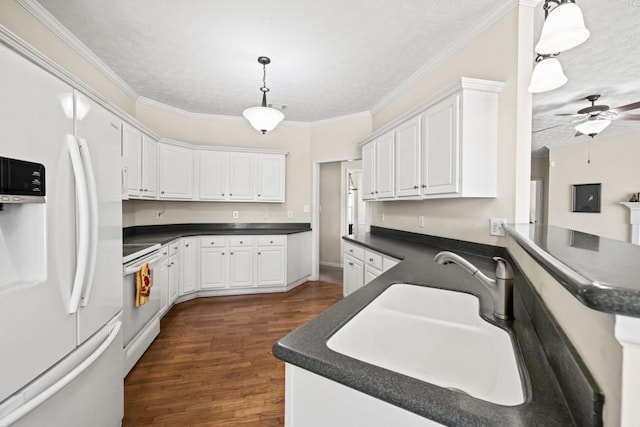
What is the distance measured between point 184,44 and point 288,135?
93.7 inches

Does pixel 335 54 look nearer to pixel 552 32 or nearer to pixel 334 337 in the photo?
pixel 552 32

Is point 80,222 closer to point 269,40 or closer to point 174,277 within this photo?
point 269,40

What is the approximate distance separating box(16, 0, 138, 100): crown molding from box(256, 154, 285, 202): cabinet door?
1.97 metres

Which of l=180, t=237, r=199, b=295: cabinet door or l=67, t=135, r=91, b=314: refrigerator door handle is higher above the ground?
l=67, t=135, r=91, b=314: refrigerator door handle

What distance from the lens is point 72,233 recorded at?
3.87 feet

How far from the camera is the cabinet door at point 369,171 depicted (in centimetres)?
351

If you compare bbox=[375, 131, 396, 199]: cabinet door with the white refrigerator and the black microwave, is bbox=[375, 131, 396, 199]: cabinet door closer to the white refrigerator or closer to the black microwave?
the white refrigerator

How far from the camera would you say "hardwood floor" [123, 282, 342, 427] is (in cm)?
178

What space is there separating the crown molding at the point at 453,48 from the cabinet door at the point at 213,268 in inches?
124

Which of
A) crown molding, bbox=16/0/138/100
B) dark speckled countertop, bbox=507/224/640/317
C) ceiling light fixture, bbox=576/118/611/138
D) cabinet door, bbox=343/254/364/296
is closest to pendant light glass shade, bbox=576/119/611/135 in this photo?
ceiling light fixture, bbox=576/118/611/138

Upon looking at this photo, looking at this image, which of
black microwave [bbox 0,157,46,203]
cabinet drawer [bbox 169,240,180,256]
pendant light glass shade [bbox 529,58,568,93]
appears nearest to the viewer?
black microwave [bbox 0,157,46,203]

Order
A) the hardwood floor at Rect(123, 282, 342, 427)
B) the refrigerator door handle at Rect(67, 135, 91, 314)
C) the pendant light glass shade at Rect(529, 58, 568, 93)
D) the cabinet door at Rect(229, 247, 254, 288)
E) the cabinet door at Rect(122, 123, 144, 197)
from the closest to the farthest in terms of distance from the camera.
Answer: the refrigerator door handle at Rect(67, 135, 91, 314)
the pendant light glass shade at Rect(529, 58, 568, 93)
the hardwood floor at Rect(123, 282, 342, 427)
the cabinet door at Rect(122, 123, 144, 197)
the cabinet door at Rect(229, 247, 254, 288)

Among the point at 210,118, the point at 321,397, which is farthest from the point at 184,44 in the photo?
the point at 321,397

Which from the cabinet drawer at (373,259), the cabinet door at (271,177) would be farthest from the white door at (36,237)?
the cabinet door at (271,177)
